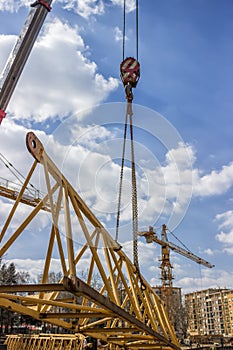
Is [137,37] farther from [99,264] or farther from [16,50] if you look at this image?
[99,264]

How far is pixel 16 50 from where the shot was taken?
1155 cm

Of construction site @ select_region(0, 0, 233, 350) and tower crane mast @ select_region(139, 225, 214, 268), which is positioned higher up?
tower crane mast @ select_region(139, 225, 214, 268)

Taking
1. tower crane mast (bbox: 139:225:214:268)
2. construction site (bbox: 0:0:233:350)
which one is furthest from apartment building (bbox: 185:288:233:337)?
construction site (bbox: 0:0:233:350)

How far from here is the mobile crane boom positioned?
10828mm

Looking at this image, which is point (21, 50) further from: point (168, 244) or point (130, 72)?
point (168, 244)

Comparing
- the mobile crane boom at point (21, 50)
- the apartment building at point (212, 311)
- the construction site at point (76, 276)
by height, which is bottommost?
the construction site at point (76, 276)

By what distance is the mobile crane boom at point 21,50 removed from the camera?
10.8 metres

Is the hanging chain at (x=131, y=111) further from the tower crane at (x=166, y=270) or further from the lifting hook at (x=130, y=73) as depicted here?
the tower crane at (x=166, y=270)

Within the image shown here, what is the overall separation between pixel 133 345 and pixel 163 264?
61.0m

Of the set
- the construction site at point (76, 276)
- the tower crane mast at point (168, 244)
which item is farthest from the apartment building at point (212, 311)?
the construction site at point (76, 276)

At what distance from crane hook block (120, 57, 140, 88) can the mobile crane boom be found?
3.09m

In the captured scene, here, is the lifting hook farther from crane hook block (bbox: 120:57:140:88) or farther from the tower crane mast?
the tower crane mast

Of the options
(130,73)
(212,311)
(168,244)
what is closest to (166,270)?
(168,244)

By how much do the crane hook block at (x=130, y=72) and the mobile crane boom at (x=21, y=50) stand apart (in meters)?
3.09
